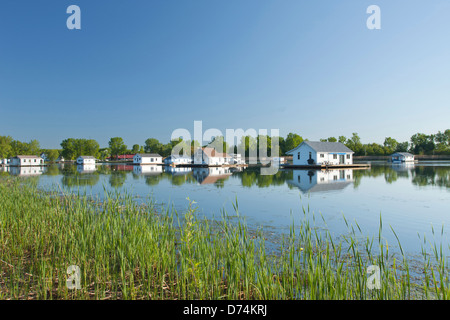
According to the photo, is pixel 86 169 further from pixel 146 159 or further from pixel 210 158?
pixel 146 159

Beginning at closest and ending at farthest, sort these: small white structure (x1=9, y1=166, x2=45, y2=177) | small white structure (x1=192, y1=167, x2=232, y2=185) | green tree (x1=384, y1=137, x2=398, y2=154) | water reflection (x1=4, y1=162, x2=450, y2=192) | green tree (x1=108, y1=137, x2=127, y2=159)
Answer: water reflection (x1=4, y1=162, x2=450, y2=192) → small white structure (x1=192, y1=167, x2=232, y2=185) → small white structure (x1=9, y1=166, x2=45, y2=177) → green tree (x1=384, y1=137, x2=398, y2=154) → green tree (x1=108, y1=137, x2=127, y2=159)

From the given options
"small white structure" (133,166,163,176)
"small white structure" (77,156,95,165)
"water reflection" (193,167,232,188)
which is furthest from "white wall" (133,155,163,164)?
"water reflection" (193,167,232,188)

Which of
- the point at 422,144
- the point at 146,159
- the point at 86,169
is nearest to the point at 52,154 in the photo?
the point at 146,159

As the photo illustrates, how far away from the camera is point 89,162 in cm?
8681

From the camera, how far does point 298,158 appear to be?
1869 inches

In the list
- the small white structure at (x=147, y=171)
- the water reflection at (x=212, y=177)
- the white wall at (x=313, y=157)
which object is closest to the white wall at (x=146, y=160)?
the small white structure at (x=147, y=171)

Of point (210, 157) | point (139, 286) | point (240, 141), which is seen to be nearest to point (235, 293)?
point (139, 286)

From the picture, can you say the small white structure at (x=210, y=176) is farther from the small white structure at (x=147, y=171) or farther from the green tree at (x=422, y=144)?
the green tree at (x=422, y=144)

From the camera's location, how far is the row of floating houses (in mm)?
44781

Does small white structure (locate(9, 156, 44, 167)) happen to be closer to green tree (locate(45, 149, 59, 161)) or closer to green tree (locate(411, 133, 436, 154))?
green tree (locate(45, 149, 59, 161))

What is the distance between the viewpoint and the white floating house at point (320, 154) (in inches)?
Result: 1747

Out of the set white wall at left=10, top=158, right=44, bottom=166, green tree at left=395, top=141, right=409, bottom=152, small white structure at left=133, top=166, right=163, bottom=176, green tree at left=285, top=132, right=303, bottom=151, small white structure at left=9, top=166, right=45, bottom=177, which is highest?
green tree at left=285, top=132, right=303, bottom=151

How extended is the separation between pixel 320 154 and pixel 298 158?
403 cm

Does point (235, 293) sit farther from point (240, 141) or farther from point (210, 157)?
point (240, 141)
